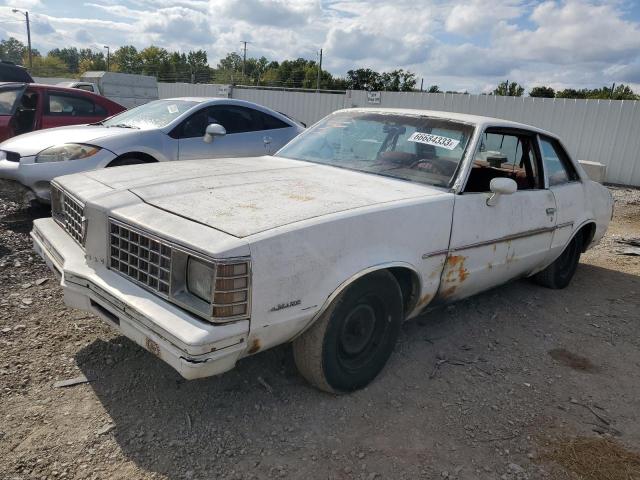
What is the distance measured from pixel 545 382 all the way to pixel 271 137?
187 inches

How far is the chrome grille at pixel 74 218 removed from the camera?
2.80 metres

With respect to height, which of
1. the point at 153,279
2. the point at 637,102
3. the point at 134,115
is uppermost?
the point at 637,102

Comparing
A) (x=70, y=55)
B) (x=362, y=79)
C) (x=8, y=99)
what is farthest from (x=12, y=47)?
(x=8, y=99)

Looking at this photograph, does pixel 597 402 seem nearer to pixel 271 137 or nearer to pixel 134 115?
pixel 271 137

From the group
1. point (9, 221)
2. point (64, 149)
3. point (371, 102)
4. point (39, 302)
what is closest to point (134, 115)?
point (64, 149)

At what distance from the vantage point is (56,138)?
5.41 meters

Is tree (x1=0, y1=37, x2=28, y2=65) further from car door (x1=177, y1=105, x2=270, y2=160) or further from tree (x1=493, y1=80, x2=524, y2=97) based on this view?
car door (x1=177, y1=105, x2=270, y2=160)

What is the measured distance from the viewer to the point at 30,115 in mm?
7395

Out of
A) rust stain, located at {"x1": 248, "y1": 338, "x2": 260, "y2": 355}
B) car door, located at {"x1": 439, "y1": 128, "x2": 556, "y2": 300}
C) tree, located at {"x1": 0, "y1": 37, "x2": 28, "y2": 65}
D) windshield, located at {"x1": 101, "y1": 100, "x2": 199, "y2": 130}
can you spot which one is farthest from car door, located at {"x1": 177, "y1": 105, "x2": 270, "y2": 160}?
tree, located at {"x1": 0, "y1": 37, "x2": 28, "y2": 65}

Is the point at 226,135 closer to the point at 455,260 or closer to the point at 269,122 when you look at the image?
the point at 269,122

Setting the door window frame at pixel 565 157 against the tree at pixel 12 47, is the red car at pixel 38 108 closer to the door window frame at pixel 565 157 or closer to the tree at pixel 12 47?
the door window frame at pixel 565 157

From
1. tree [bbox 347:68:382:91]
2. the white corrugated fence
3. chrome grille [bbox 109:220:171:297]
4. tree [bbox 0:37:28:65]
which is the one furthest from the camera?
tree [bbox 0:37:28:65]

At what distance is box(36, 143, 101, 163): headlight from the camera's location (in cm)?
505

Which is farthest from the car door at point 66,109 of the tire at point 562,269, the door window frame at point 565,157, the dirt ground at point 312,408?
the tire at point 562,269
